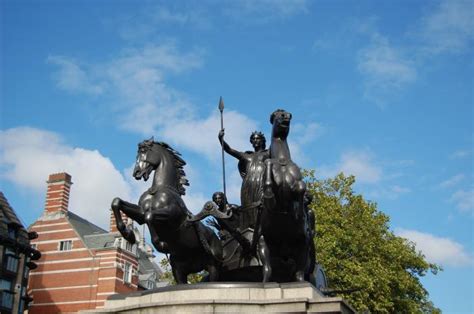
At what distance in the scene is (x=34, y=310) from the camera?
147 ft

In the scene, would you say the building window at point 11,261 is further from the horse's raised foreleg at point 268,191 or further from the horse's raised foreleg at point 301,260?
the horse's raised foreleg at point 268,191

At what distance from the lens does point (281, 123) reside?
1050 centimetres

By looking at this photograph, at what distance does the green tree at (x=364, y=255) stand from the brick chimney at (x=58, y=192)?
74.5 feet

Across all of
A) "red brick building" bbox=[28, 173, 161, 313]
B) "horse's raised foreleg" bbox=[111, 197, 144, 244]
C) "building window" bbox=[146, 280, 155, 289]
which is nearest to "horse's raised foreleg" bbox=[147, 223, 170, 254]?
"horse's raised foreleg" bbox=[111, 197, 144, 244]

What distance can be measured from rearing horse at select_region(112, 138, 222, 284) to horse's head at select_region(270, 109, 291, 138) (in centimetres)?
208

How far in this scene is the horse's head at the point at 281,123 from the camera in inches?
414

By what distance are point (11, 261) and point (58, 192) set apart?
933cm

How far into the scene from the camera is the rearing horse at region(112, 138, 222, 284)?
10.5 metres

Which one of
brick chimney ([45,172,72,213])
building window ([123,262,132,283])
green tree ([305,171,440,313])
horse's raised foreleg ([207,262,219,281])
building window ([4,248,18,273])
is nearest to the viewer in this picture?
horse's raised foreleg ([207,262,219,281])

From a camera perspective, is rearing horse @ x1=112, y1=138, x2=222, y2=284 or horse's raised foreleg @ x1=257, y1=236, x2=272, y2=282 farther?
rearing horse @ x1=112, y1=138, x2=222, y2=284

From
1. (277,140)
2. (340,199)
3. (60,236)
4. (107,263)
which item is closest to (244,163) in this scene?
(277,140)

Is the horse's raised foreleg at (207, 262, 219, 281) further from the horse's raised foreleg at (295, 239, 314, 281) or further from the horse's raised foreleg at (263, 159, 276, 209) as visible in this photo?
the horse's raised foreleg at (263, 159, 276, 209)

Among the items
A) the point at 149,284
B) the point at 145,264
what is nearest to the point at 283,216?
the point at 149,284

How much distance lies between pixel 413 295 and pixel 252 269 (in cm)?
2390
